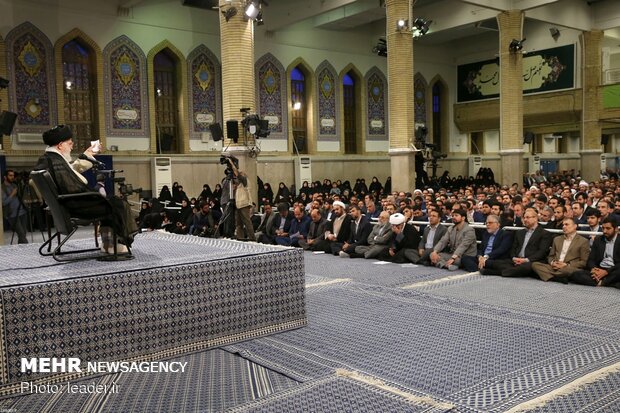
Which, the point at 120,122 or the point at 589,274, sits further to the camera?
the point at 120,122

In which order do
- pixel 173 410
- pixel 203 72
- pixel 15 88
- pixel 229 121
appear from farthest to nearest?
pixel 203 72, pixel 15 88, pixel 229 121, pixel 173 410

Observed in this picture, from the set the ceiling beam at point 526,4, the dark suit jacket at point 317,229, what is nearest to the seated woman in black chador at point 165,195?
the dark suit jacket at point 317,229

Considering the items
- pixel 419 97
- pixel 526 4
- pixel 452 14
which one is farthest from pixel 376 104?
pixel 526 4

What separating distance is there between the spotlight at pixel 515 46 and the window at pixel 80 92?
35.2 ft

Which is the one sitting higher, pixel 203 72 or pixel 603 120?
pixel 203 72

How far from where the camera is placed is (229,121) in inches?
Result: 439

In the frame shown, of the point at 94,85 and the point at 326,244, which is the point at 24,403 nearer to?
the point at 326,244

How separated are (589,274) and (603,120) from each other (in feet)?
50.3

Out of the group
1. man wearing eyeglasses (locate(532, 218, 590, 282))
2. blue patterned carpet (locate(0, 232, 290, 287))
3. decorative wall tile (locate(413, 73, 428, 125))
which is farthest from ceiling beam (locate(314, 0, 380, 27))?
blue patterned carpet (locate(0, 232, 290, 287))

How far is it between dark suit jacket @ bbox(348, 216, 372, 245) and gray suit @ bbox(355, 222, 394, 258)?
141 mm

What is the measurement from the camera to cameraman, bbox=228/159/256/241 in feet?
28.6

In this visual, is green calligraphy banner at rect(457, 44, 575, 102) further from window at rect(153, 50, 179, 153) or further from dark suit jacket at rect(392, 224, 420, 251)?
dark suit jacket at rect(392, 224, 420, 251)

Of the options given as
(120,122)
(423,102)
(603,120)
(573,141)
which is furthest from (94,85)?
(573,141)

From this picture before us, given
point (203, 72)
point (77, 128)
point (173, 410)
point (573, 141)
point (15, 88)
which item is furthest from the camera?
point (573, 141)
